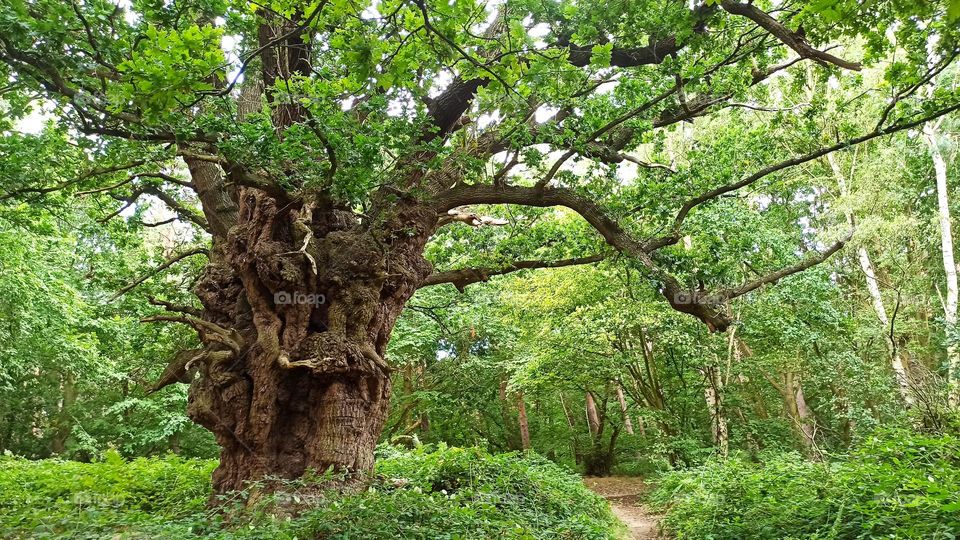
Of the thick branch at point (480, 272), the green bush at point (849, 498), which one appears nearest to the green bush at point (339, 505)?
the green bush at point (849, 498)

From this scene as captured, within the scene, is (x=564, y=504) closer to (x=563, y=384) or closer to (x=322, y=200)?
(x=322, y=200)

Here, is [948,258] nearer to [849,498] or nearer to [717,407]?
[717,407]

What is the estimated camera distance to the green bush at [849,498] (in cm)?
365

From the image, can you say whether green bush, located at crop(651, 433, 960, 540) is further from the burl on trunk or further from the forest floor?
the burl on trunk

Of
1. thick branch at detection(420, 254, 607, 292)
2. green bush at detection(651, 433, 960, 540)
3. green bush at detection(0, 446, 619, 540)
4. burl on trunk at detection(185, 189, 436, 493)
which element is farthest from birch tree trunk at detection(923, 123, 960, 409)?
burl on trunk at detection(185, 189, 436, 493)

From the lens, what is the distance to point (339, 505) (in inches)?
150

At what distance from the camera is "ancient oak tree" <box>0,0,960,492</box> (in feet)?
12.0

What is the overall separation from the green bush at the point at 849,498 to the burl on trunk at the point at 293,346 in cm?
383

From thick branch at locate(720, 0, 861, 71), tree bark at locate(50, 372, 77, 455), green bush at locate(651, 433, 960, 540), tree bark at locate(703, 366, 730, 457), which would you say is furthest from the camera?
tree bark at locate(50, 372, 77, 455)

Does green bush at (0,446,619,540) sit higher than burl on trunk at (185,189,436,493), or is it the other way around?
burl on trunk at (185,189,436,493)

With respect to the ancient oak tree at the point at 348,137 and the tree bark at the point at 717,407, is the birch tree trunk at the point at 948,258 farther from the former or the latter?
the ancient oak tree at the point at 348,137

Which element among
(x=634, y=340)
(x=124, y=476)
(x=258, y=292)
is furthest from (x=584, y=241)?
(x=634, y=340)

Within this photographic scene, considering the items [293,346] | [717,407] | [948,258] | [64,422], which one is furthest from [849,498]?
[64,422]

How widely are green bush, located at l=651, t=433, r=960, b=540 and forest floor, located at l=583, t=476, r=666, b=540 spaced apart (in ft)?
4.75
